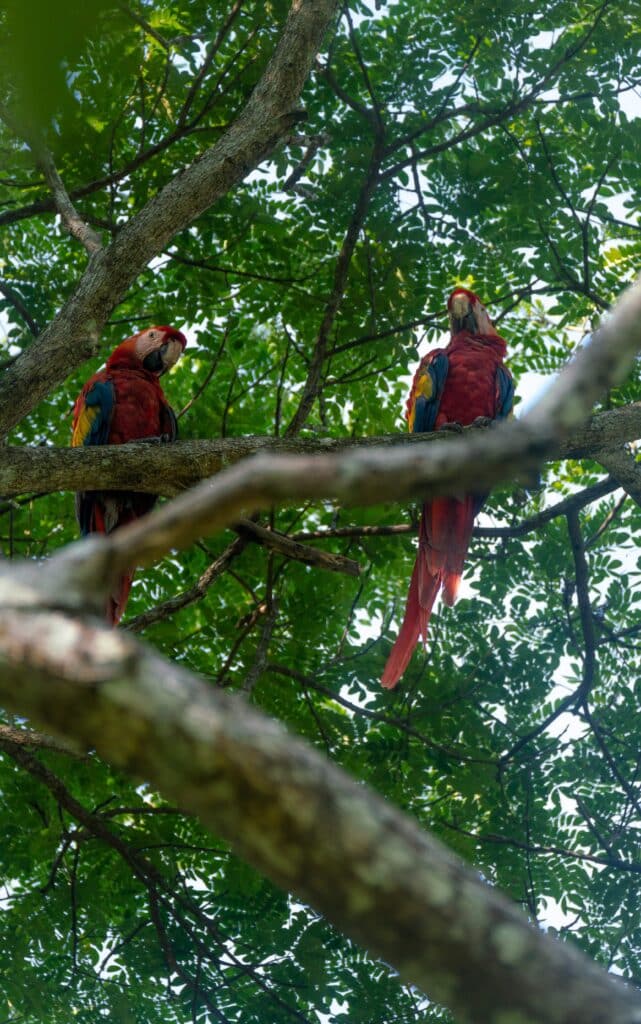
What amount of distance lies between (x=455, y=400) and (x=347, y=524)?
2.45 feet

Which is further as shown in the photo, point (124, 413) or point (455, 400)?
point (455, 400)

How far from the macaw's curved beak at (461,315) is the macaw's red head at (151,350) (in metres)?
1.25

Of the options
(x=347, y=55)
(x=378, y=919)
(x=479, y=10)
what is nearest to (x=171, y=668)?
(x=378, y=919)

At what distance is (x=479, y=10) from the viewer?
412 cm

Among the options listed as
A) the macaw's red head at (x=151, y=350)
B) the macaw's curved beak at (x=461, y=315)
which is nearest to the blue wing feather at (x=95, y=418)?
the macaw's red head at (x=151, y=350)

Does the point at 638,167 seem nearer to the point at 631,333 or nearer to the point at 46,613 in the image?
the point at 631,333

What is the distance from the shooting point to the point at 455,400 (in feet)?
14.7

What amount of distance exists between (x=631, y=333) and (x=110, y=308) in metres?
2.54

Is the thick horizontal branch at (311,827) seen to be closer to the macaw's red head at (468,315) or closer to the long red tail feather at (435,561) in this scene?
the long red tail feather at (435,561)

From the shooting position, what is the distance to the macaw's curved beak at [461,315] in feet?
14.9

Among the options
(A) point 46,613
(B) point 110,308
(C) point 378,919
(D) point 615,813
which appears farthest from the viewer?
(D) point 615,813

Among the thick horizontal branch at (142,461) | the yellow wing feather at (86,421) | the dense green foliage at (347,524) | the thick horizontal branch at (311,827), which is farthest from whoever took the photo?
the yellow wing feather at (86,421)

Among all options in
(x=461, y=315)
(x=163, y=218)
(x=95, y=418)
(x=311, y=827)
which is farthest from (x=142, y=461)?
(x=311, y=827)

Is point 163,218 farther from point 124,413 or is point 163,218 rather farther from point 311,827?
point 311,827
